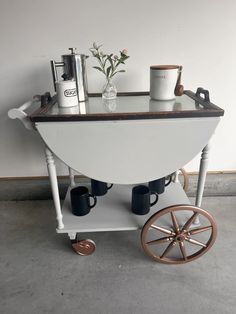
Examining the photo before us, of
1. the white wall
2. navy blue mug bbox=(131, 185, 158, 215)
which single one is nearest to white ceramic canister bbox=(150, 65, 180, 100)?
the white wall

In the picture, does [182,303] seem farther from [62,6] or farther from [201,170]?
[62,6]

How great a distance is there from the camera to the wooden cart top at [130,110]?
3.26 ft

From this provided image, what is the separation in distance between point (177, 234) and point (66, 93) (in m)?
0.87

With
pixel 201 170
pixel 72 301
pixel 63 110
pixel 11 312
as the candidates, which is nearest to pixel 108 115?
pixel 63 110

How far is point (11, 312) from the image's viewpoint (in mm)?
1080

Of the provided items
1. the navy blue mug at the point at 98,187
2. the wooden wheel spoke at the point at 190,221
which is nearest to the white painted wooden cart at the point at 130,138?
the wooden wheel spoke at the point at 190,221

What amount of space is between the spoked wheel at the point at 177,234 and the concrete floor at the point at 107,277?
0.19ft

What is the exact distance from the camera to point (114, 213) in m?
1.37

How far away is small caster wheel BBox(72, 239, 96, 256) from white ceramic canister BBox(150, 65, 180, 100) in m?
0.84

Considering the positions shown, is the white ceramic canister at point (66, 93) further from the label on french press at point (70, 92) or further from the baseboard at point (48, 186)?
the baseboard at point (48, 186)

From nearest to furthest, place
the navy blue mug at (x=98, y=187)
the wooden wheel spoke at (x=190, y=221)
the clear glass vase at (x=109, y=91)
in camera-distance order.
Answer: the wooden wheel spoke at (x=190, y=221) < the clear glass vase at (x=109, y=91) < the navy blue mug at (x=98, y=187)

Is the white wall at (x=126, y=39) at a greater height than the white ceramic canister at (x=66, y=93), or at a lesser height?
greater

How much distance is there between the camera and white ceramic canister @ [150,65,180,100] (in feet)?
3.79

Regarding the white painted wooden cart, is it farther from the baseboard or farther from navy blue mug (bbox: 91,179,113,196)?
the baseboard
